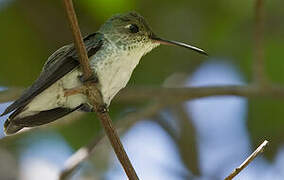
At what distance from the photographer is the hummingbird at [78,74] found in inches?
151

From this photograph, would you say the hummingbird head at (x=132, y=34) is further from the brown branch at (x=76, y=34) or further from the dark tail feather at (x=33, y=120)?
the brown branch at (x=76, y=34)

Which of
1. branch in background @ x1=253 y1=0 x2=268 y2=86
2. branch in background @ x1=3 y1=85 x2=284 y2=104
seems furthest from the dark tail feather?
branch in background @ x1=253 y1=0 x2=268 y2=86

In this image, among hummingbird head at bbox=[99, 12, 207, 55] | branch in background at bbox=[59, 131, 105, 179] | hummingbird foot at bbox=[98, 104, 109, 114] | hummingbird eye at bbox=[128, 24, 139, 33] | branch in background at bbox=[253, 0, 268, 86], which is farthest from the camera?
branch in background at bbox=[253, 0, 268, 86]

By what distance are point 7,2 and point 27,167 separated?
174 centimetres

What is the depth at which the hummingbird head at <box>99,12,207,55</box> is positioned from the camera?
412 centimetres

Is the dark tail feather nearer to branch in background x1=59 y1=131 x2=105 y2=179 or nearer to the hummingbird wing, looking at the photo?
the hummingbird wing

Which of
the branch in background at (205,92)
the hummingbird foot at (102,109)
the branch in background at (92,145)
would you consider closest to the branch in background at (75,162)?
the branch in background at (92,145)

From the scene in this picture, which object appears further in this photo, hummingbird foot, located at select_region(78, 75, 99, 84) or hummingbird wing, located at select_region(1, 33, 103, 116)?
hummingbird wing, located at select_region(1, 33, 103, 116)

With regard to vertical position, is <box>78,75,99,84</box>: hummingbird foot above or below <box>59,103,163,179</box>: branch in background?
below

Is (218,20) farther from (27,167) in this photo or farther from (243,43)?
(27,167)

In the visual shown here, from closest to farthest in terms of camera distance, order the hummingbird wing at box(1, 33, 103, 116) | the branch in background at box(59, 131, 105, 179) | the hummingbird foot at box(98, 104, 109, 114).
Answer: the hummingbird foot at box(98, 104, 109, 114)
the hummingbird wing at box(1, 33, 103, 116)
the branch in background at box(59, 131, 105, 179)

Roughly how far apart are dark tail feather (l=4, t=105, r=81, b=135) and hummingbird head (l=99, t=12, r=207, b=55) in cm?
52

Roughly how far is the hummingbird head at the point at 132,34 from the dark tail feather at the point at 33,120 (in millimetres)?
522

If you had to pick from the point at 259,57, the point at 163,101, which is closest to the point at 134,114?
the point at 163,101
